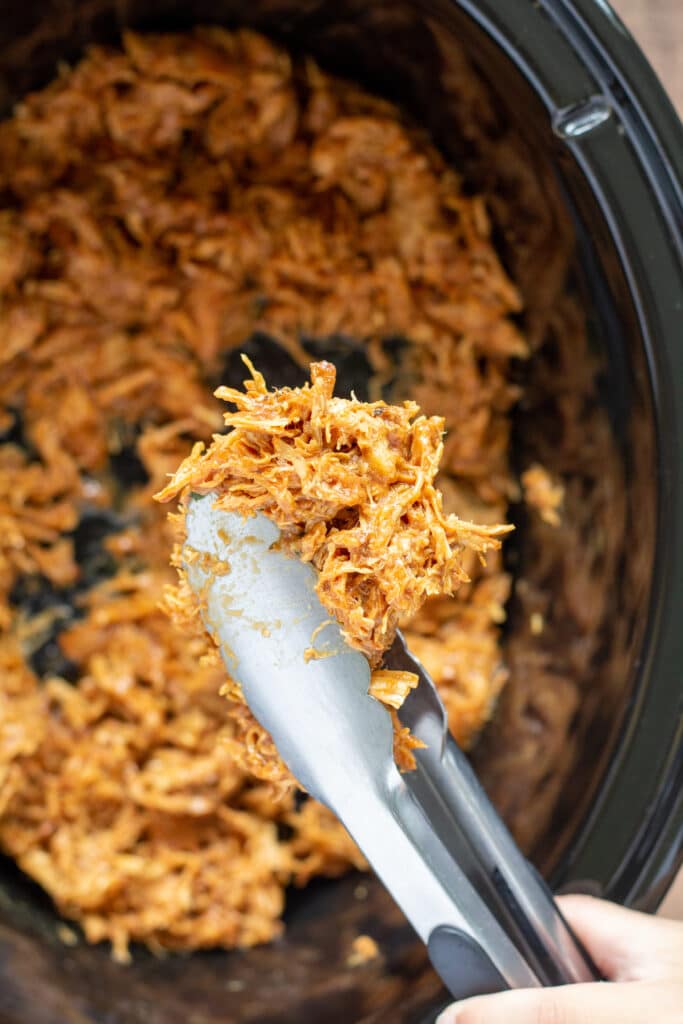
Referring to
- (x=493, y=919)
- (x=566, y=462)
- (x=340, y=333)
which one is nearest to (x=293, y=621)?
(x=493, y=919)

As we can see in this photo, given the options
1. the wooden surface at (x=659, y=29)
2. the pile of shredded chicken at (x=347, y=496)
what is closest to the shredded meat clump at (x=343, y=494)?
the pile of shredded chicken at (x=347, y=496)

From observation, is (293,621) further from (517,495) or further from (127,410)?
(127,410)

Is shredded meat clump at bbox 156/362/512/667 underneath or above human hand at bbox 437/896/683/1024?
above

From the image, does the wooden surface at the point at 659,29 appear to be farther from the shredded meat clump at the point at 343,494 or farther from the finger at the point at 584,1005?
the finger at the point at 584,1005

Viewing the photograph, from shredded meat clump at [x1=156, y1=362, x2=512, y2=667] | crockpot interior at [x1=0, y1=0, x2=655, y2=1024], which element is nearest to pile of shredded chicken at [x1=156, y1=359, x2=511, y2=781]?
shredded meat clump at [x1=156, y1=362, x2=512, y2=667]

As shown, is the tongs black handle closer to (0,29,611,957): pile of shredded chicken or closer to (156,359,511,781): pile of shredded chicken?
(156,359,511,781): pile of shredded chicken

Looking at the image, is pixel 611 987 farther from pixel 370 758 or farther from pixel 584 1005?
pixel 370 758

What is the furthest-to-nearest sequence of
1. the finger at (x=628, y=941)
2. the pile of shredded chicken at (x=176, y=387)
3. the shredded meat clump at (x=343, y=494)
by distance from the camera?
the pile of shredded chicken at (x=176, y=387) → the finger at (x=628, y=941) → the shredded meat clump at (x=343, y=494)

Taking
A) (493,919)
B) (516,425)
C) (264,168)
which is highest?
(264,168)
